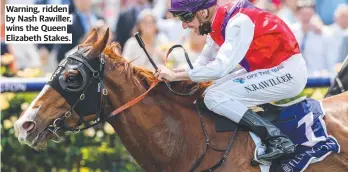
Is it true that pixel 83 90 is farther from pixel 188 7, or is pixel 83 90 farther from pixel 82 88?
pixel 188 7

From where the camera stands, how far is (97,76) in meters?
5.89

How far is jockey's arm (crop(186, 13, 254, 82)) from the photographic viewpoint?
5.78 meters

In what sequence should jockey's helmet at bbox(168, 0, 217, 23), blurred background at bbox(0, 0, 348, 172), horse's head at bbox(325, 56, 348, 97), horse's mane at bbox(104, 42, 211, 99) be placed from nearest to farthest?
jockey's helmet at bbox(168, 0, 217, 23)
horse's mane at bbox(104, 42, 211, 99)
horse's head at bbox(325, 56, 348, 97)
blurred background at bbox(0, 0, 348, 172)

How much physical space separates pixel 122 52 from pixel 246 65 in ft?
18.3

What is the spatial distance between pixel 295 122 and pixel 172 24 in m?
7.11

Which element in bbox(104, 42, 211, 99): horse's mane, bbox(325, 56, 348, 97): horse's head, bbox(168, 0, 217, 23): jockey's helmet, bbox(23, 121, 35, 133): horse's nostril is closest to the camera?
bbox(23, 121, 35, 133): horse's nostril

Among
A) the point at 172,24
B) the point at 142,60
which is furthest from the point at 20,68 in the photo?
the point at 172,24

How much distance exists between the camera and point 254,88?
5.97m

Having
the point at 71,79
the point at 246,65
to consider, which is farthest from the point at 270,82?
the point at 71,79

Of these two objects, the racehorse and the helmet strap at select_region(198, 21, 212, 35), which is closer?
the racehorse

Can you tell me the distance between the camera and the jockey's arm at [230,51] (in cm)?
578

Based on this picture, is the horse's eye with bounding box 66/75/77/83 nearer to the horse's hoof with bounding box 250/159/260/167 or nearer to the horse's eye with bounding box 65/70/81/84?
the horse's eye with bounding box 65/70/81/84

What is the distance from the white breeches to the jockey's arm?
0.18 meters

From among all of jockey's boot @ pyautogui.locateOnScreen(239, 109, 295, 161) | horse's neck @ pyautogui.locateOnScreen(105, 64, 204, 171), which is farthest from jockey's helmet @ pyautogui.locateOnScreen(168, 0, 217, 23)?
jockey's boot @ pyautogui.locateOnScreen(239, 109, 295, 161)
